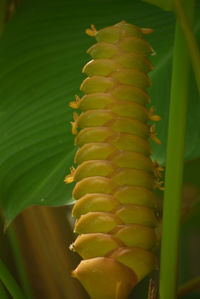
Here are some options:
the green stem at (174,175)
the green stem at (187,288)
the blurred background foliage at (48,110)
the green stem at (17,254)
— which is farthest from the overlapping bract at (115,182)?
the green stem at (17,254)

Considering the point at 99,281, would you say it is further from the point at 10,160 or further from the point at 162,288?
the point at 10,160

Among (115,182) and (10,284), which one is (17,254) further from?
(115,182)

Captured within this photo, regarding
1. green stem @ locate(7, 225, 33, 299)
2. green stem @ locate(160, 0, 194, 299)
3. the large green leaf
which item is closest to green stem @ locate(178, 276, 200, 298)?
green stem @ locate(160, 0, 194, 299)

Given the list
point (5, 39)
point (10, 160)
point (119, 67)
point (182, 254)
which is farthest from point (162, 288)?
point (182, 254)

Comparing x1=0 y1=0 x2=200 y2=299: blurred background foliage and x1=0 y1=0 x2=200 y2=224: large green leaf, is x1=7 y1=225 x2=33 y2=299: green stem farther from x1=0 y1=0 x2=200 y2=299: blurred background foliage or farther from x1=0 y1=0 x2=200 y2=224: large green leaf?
x1=0 y1=0 x2=200 y2=224: large green leaf

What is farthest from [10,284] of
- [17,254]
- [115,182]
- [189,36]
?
[17,254]

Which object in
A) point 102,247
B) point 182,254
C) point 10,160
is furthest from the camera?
point 182,254
